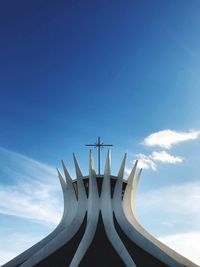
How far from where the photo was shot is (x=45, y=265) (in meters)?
22.0

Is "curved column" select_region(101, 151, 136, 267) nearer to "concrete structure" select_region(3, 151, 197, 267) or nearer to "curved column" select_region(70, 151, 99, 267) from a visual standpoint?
"concrete structure" select_region(3, 151, 197, 267)

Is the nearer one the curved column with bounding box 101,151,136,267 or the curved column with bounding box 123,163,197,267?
the curved column with bounding box 101,151,136,267

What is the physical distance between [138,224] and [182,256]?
4.33 m

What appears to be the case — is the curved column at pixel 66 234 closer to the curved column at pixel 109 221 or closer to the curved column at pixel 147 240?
the curved column at pixel 109 221

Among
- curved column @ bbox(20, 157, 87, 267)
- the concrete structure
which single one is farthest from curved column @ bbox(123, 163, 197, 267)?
curved column @ bbox(20, 157, 87, 267)

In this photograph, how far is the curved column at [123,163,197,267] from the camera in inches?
880

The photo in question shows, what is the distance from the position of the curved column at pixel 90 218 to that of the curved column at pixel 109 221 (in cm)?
61

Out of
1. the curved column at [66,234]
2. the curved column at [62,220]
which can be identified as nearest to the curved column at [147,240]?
the curved column at [66,234]

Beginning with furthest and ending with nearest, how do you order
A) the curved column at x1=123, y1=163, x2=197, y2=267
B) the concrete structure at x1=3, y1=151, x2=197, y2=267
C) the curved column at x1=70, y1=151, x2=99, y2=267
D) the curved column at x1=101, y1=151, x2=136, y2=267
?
the curved column at x1=123, y1=163, x2=197, y2=267, the concrete structure at x1=3, y1=151, x2=197, y2=267, the curved column at x1=70, y1=151, x2=99, y2=267, the curved column at x1=101, y1=151, x2=136, y2=267

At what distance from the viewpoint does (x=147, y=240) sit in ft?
77.2

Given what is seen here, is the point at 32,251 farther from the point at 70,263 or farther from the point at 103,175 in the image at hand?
the point at 103,175

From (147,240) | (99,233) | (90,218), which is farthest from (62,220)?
(147,240)

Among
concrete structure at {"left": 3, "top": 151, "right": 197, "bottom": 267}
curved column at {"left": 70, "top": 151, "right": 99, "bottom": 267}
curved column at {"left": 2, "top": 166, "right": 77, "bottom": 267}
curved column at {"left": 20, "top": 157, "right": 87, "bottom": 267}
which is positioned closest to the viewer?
curved column at {"left": 70, "top": 151, "right": 99, "bottom": 267}

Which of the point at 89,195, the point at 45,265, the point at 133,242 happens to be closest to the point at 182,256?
the point at 133,242
